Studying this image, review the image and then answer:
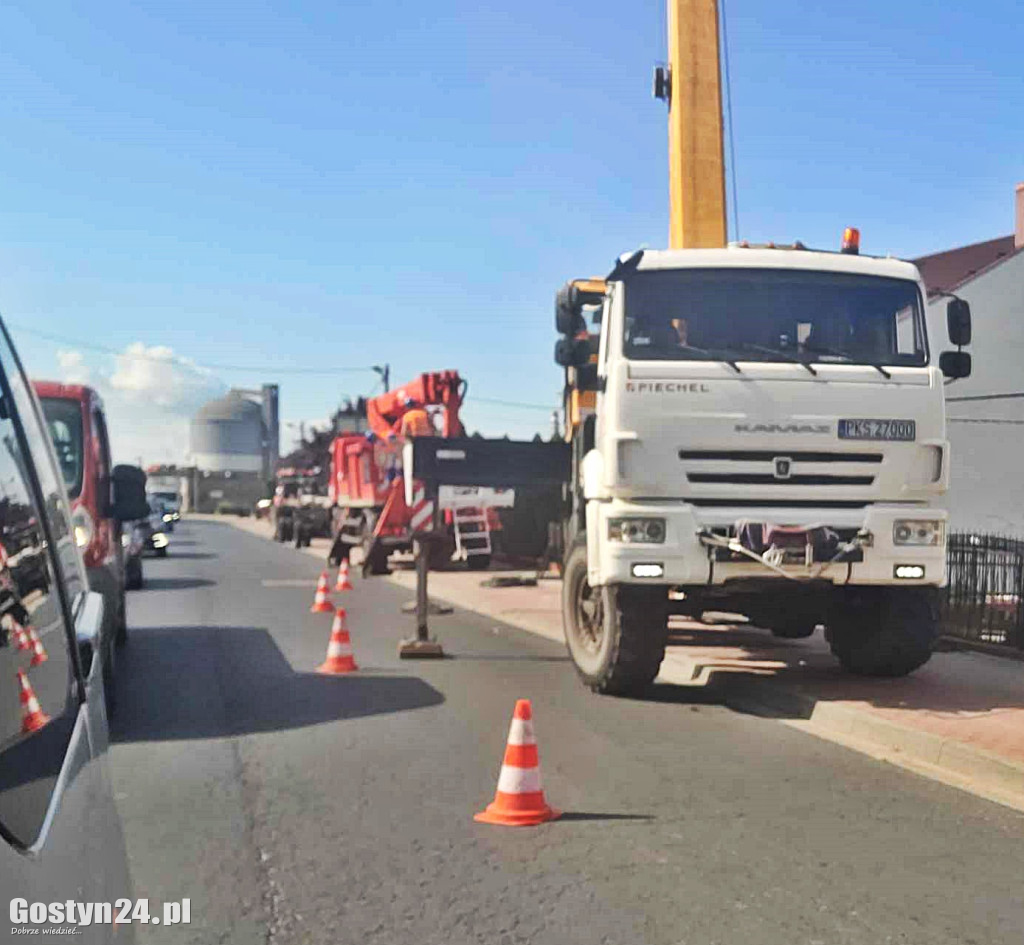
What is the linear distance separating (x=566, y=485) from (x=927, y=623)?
3606 millimetres

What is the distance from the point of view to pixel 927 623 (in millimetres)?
9734

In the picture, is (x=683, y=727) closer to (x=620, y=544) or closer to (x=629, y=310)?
(x=620, y=544)

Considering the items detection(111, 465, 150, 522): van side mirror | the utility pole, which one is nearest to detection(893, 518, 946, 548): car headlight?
detection(111, 465, 150, 522): van side mirror

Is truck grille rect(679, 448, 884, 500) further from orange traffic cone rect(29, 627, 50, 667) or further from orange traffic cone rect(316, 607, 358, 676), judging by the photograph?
orange traffic cone rect(29, 627, 50, 667)

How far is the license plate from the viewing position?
888cm

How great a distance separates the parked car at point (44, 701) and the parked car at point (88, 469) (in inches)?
255

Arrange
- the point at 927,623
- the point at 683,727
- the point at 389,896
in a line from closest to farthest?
the point at 389,896 → the point at 683,727 → the point at 927,623

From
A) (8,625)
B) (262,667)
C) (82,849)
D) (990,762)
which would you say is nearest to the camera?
(8,625)

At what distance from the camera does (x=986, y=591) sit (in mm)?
12555

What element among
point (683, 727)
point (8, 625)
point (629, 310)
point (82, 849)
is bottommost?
point (683, 727)

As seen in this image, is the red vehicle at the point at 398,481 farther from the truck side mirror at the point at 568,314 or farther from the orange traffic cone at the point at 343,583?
the truck side mirror at the point at 568,314

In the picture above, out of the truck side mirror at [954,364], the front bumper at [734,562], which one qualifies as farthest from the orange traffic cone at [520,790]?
the truck side mirror at [954,364]

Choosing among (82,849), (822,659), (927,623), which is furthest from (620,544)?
(82,849)

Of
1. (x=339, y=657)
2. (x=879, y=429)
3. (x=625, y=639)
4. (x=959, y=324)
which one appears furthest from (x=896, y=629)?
(x=339, y=657)
